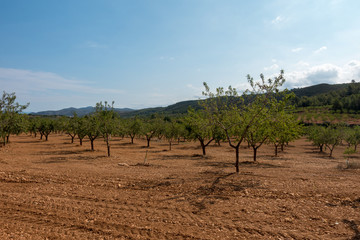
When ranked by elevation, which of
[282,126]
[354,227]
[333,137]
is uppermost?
[282,126]

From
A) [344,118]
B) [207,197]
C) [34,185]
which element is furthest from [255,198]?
[344,118]

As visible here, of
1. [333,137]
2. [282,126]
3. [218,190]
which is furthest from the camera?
[333,137]

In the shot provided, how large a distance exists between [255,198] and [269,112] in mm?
6850

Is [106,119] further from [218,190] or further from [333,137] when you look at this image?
[333,137]

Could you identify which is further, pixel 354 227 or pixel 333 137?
pixel 333 137

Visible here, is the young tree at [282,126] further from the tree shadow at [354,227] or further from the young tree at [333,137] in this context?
the young tree at [333,137]

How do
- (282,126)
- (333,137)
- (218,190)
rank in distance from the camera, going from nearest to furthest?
(218,190) → (282,126) → (333,137)

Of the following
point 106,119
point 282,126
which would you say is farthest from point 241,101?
point 106,119

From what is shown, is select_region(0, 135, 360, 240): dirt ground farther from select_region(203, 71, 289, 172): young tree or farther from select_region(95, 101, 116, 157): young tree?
select_region(95, 101, 116, 157): young tree

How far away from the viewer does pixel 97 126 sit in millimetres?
27656

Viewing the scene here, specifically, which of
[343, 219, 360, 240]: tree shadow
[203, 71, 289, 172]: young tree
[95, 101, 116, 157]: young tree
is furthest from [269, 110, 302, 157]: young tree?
[95, 101, 116, 157]: young tree

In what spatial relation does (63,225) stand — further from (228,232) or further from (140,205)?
(228,232)

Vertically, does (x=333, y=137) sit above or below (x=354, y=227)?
Answer: above

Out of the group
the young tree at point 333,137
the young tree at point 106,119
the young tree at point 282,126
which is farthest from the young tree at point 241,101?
the young tree at point 333,137
